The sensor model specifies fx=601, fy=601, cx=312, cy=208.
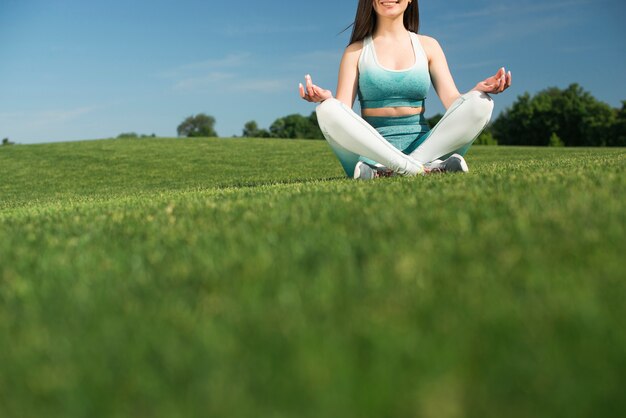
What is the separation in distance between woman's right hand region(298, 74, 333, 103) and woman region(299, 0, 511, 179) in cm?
1

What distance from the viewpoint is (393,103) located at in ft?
25.0

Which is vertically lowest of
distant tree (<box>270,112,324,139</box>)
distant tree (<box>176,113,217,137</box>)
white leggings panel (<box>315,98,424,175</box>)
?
white leggings panel (<box>315,98,424,175</box>)

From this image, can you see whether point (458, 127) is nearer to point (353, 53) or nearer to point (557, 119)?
point (353, 53)

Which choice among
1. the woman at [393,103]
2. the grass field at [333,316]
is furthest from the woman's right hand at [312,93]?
the grass field at [333,316]

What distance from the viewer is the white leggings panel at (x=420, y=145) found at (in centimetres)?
684

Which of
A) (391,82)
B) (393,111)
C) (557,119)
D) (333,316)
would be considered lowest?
(333,316)

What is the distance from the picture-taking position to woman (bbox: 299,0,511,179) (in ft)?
22.7

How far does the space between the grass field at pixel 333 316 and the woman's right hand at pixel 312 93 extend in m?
3.20

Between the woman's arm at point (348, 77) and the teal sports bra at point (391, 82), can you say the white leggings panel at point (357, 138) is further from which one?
the teal sports bra at point (391, 82)

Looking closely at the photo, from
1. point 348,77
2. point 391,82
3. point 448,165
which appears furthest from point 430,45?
point 448,165

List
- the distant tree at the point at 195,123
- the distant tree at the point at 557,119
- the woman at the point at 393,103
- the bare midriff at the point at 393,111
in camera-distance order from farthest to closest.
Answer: the distant tree at the point at 195,123, the distant tree at the point at 557,119, the bare midriff at the point at 393,111, the woman at the point at 393,103

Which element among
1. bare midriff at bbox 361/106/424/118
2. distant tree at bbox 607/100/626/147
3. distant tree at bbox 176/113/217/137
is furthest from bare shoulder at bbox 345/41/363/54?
distant tree at bbox 176/113/217/137

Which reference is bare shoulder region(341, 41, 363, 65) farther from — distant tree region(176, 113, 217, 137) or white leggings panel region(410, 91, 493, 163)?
distant tree region(176, 113, 217, 137)

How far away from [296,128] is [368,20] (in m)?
115
